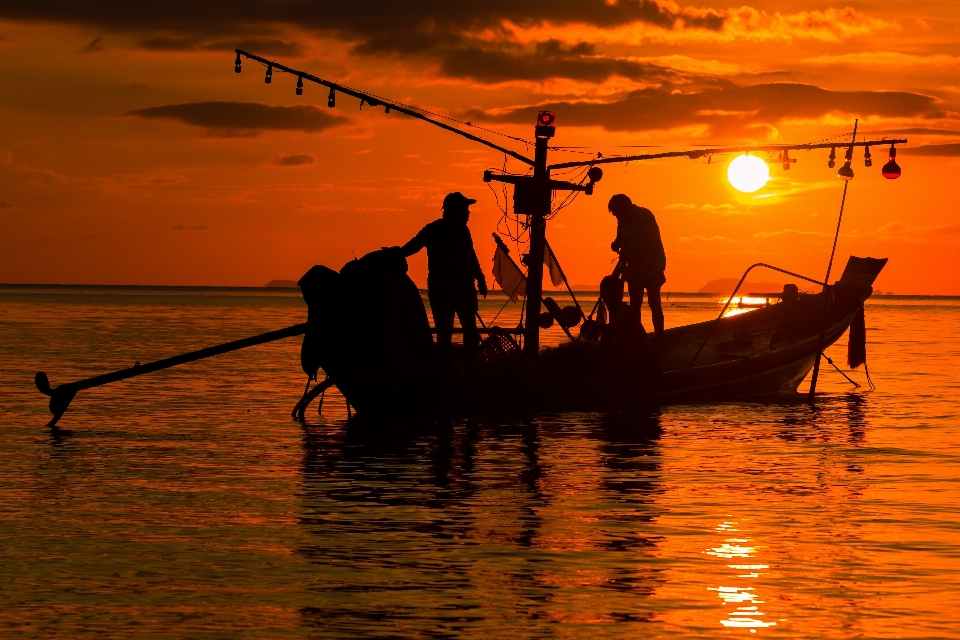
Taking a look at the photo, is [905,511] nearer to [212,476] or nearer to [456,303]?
[212,476]

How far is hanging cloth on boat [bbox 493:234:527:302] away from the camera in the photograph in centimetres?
2578

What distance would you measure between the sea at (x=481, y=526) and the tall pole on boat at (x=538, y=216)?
373 cm

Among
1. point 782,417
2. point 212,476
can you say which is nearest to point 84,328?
point 782,417

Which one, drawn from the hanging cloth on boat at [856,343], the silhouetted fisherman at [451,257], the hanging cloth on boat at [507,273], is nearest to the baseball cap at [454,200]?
the silhouetted fisherman at [451,257]

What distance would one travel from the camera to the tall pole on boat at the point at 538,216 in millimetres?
26250

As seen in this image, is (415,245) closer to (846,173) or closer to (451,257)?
(451,257)

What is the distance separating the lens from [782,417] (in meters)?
23.3

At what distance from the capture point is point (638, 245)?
22.3 meters

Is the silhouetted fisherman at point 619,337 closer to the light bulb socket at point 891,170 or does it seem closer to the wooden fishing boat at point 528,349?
the wooden fishing boat at point 528,349

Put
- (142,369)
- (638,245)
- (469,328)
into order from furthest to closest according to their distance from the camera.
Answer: (638,245) → (469,328) → (142,369)

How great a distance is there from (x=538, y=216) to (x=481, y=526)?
49.0ft

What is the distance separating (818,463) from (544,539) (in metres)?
6.72

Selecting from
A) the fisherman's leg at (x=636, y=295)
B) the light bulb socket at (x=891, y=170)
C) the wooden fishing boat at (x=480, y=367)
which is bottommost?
the wooden fishing boat at (x=480, y=367)

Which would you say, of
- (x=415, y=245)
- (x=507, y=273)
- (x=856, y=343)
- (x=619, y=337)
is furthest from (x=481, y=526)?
(x=856, y=343)
